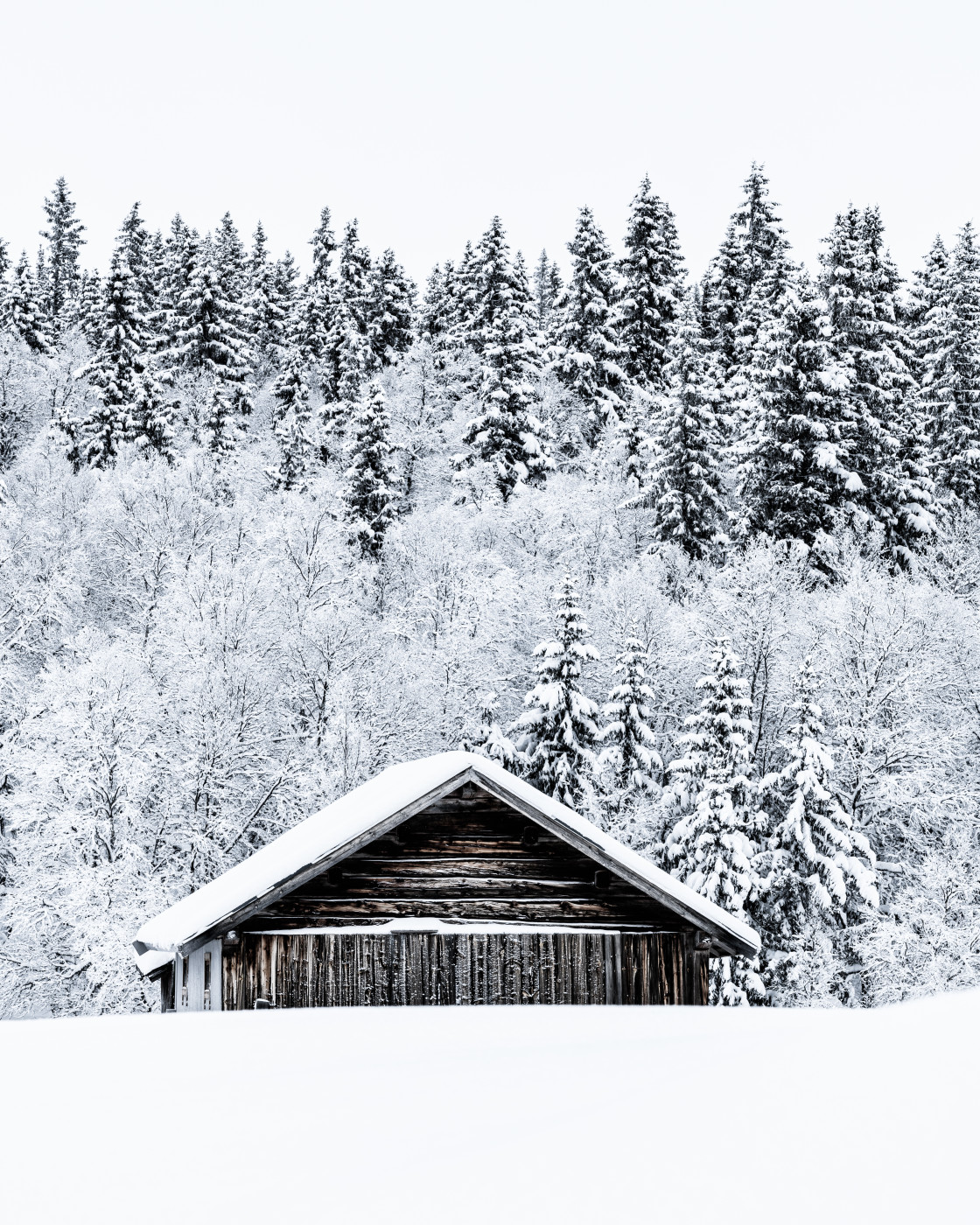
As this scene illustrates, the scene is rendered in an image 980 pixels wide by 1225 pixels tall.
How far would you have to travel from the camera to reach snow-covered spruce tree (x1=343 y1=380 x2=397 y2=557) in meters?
54.0

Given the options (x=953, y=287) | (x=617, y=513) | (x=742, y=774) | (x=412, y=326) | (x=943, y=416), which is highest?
(x=412, y=326)

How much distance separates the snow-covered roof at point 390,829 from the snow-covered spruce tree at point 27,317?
78.3 meters

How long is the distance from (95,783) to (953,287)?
159 feet

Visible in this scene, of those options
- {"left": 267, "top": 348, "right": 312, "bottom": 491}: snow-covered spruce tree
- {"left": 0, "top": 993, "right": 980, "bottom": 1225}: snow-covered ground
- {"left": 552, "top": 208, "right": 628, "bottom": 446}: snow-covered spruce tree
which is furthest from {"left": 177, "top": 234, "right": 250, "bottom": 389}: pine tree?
{"left": 0, "top": 993, "right": 980, "bottom": 1225}: snow-covered ground

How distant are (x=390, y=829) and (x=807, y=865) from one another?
62.2ft

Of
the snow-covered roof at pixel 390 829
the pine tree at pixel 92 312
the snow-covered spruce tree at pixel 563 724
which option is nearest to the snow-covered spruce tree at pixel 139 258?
the pine tree at pixel 92 312

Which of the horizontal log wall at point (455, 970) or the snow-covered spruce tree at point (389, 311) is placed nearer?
the horizontal log wall at point (455, 970)

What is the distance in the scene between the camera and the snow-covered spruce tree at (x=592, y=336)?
6612 cm

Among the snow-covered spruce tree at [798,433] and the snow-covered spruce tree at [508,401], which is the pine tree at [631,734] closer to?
the snow-covered spruce tree at [798,433]

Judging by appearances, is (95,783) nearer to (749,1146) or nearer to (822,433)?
(749,1146)

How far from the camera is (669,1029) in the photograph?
455cm

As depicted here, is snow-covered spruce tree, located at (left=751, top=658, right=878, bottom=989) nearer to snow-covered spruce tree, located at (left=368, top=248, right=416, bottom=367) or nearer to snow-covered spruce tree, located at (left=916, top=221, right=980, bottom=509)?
snow-covered spruce tree, located at (left=916, top=221, right=980, bottom=509)

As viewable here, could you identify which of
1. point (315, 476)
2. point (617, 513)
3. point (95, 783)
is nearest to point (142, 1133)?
point (95, 783)

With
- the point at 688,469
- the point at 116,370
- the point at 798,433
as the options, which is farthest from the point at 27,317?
the point at 798,433
